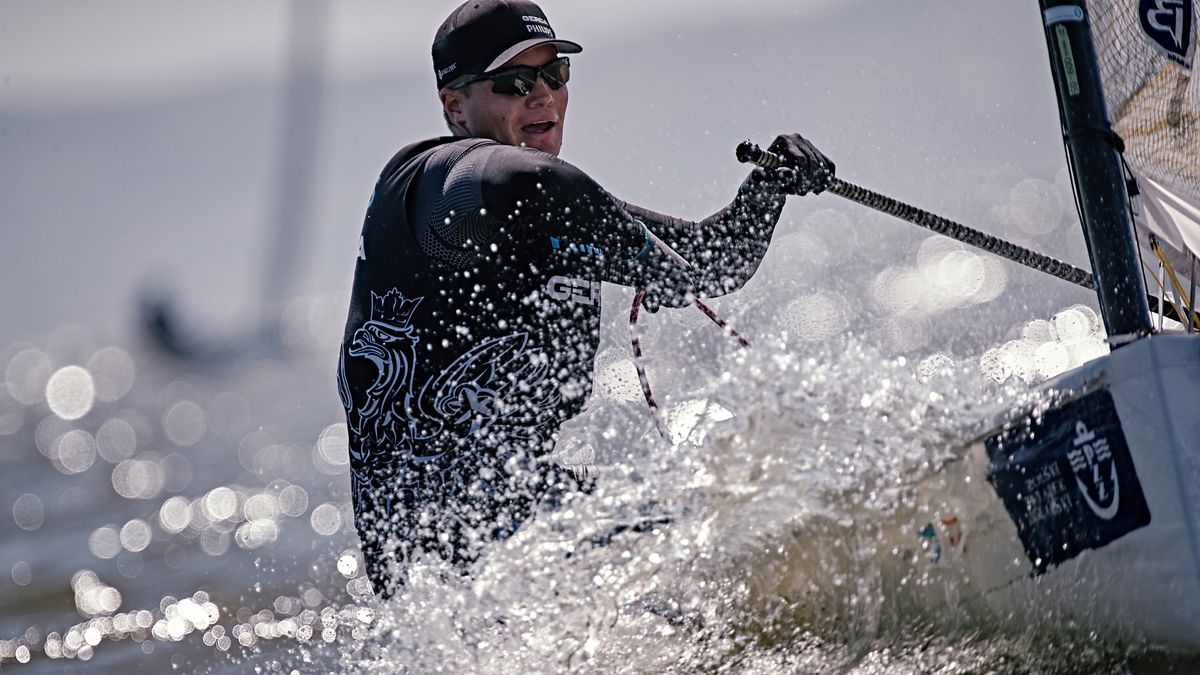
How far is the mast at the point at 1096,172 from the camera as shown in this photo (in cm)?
263

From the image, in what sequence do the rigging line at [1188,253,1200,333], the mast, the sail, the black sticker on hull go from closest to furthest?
the black sticker on hull → the mast → the rigging line at [1188,253,1200,333] → the sail

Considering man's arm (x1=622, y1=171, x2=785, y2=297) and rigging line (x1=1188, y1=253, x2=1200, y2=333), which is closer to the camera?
rigging line (x1=1188, y1=253, x2=1200, y2=333)

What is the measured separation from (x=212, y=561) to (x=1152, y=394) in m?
5.59

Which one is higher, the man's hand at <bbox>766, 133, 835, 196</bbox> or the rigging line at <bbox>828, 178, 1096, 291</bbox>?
the man's hand at <bbox>766, 133, 835, 196</bbox>

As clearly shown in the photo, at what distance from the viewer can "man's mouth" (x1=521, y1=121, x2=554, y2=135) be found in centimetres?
343

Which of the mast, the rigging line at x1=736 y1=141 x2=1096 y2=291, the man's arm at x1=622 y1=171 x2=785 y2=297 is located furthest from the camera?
the rigging line at x1=736 y1=141 x2=1096 y2=291

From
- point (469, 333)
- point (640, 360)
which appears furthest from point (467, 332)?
point (640, 360)

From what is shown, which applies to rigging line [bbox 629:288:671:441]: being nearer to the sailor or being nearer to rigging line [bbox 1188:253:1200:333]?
the sailor

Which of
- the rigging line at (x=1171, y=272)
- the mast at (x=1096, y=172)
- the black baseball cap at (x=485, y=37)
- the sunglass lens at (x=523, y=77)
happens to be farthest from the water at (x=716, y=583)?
the black baseball cap at (x=485, y=37)

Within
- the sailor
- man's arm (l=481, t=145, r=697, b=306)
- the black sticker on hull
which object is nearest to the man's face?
the sailor

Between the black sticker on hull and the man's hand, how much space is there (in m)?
1.01

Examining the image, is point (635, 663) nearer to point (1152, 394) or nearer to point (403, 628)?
point (403, 628)

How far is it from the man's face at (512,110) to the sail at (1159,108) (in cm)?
143

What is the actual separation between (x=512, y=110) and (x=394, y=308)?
2.15 feet
